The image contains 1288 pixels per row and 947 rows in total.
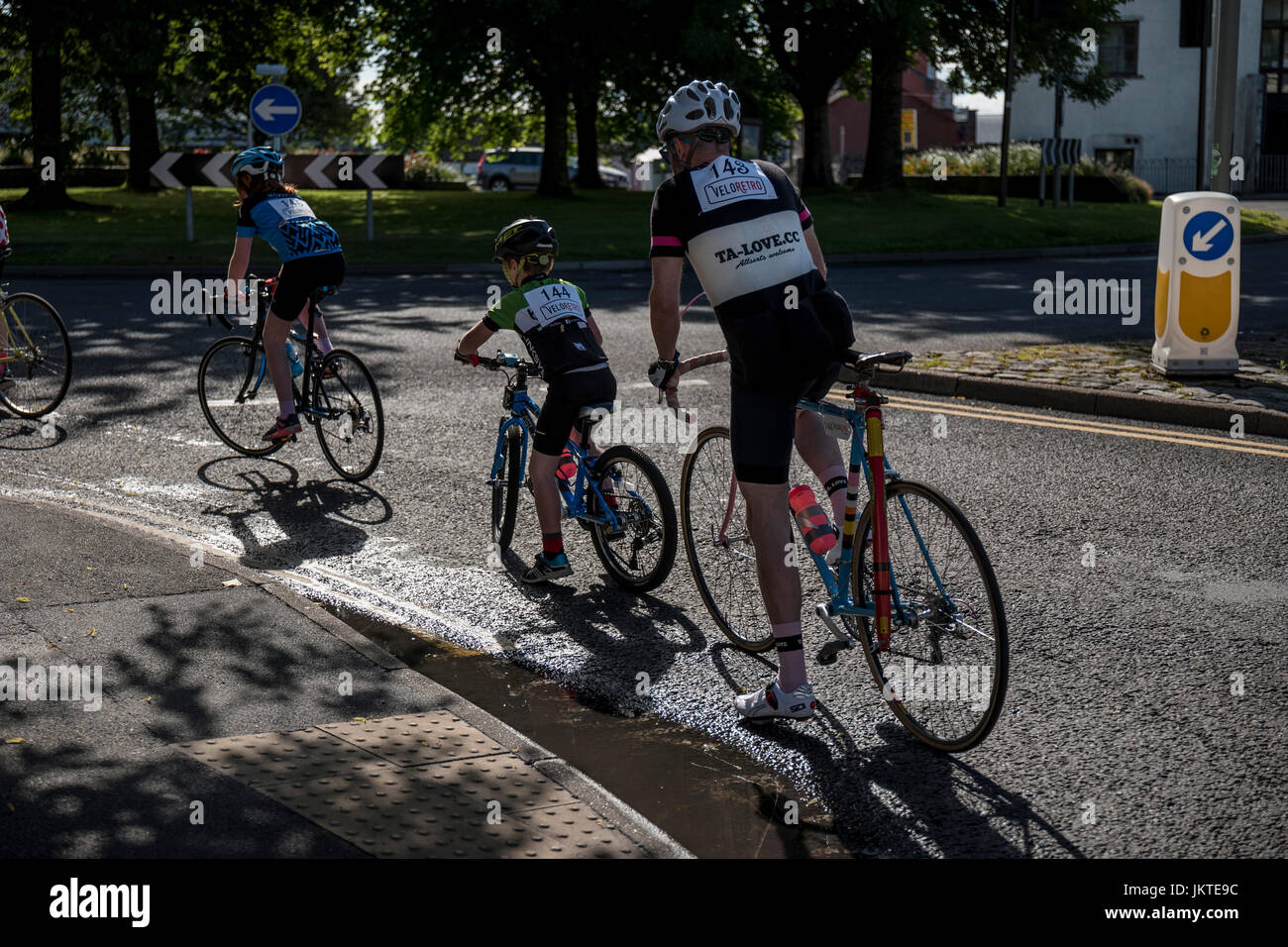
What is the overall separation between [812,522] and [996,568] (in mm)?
1684

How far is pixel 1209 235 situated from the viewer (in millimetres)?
10000

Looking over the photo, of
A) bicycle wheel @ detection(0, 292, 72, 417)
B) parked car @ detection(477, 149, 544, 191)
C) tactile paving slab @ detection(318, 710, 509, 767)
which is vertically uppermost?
parked car @ detection(477, 149, 544, 191)

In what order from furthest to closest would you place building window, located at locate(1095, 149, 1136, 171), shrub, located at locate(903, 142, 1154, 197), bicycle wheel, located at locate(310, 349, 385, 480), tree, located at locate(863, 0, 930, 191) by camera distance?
building window, located at locate(1095, 149, 1136, 171)
shrub, located at locate(903, 142, 1154, 197)
tree, located at locate(863, 0, 930, 191)
bicycle wheel, located at locate(310, 349, 385, 480)

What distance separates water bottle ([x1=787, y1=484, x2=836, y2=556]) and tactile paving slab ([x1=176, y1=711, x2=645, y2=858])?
4.04 feet

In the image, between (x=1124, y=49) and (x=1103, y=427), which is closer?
(x=1103, y=427)

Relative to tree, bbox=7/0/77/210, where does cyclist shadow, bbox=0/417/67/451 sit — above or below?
below

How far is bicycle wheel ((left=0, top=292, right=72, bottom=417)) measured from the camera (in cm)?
958

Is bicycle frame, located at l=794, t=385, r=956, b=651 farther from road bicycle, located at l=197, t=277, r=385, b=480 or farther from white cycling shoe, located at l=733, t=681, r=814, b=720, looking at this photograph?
road bicycle, located at l=197, t=277, r=385, b=480

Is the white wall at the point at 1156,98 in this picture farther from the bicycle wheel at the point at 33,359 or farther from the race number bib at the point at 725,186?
the race number bib at the point at 725,186

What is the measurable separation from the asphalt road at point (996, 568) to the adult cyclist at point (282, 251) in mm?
585

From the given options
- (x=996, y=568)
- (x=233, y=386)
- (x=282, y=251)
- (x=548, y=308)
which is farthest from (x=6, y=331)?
(x=996, y=568)

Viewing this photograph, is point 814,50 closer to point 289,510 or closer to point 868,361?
point 289,510

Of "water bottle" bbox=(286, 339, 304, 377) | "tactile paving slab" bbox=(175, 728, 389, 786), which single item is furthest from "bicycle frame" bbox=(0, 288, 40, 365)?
"tactile paving slab" bbox=(175, 728, 389, 786)
